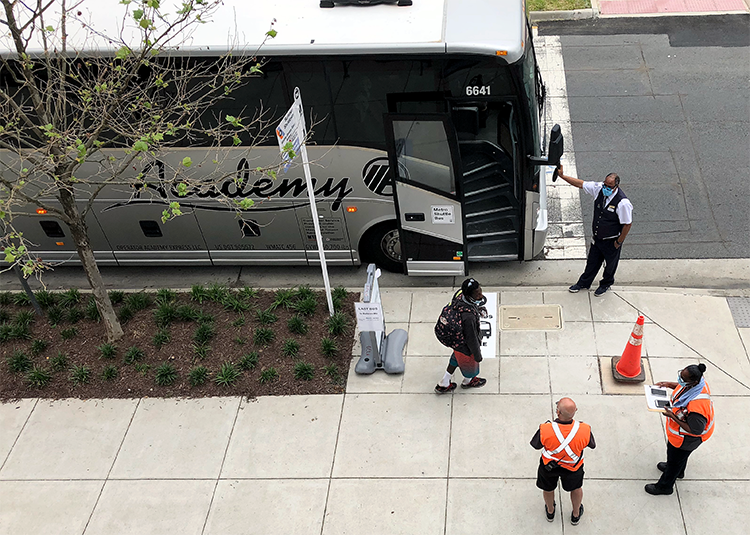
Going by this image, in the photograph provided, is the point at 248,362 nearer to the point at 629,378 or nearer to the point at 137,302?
the point at 137,302

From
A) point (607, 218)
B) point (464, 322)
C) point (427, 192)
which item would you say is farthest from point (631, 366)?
point (427, 192)

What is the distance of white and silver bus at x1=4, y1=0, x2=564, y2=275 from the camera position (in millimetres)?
7426

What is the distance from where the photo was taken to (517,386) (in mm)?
7395

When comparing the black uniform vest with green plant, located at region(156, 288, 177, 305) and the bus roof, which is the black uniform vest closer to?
the bus roof

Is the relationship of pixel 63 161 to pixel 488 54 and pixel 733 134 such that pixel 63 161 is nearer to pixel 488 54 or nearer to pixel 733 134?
pixel 488 54

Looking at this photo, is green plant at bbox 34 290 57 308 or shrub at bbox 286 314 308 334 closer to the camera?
shrub at bbox 286 314 308 334

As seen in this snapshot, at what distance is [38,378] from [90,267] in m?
1.39

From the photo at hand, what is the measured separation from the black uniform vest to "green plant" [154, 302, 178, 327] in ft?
16.7

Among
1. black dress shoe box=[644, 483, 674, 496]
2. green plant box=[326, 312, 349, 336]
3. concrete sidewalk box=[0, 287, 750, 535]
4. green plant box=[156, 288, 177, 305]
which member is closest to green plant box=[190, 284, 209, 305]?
green plant box=[156, 288, 177, 305]

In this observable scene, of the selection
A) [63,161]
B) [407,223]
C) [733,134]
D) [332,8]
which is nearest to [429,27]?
[332,8]

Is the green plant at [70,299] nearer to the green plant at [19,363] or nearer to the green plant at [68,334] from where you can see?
the green plant at [68,334]

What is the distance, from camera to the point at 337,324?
8258mm

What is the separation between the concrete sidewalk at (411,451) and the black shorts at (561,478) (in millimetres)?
578

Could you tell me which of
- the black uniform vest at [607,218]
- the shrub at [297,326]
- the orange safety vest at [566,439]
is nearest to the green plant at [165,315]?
the shrub at [297,326]
